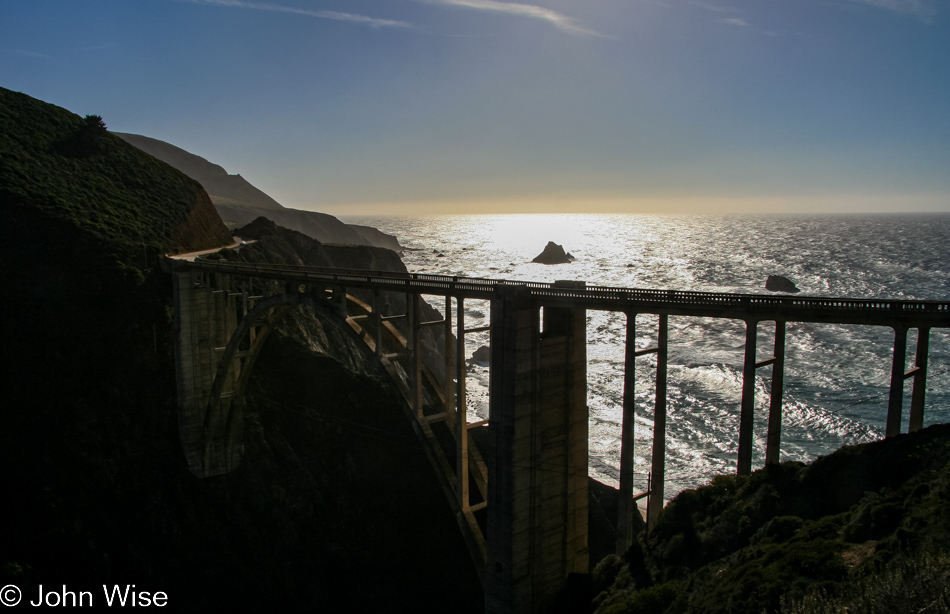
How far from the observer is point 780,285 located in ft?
334

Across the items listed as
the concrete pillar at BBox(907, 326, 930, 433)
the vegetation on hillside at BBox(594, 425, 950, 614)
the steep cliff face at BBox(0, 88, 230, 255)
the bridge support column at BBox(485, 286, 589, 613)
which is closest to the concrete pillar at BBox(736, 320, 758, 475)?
the vegetation on hillside at BBox(594, 425, 950, 614)

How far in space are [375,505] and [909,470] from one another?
29.7 m

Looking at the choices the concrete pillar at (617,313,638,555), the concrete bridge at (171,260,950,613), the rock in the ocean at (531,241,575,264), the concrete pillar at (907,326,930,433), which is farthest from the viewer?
the rock in the ocean at (531,241,575,264)

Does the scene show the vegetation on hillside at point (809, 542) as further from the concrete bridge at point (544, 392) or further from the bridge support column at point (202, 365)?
the bridge support column at point (202, 365)

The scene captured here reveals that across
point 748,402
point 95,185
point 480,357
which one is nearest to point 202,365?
point 95,185

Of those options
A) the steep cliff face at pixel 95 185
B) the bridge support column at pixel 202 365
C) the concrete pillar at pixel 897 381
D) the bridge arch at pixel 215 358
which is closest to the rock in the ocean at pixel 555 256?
the steep cliff face at pixel 95 185

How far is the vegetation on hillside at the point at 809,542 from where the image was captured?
10.3m

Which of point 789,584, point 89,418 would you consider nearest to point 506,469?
point 789,584

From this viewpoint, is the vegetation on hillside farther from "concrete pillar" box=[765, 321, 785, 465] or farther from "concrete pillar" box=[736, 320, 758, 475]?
"concrete pillar" box=[765, 321, 785, 465]

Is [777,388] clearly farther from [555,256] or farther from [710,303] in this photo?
[555,256]

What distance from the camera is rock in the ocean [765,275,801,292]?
99.9 meters

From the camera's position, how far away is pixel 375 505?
37625 mm

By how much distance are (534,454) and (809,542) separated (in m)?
9.81

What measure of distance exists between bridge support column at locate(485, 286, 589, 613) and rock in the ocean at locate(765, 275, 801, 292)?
90.1m
